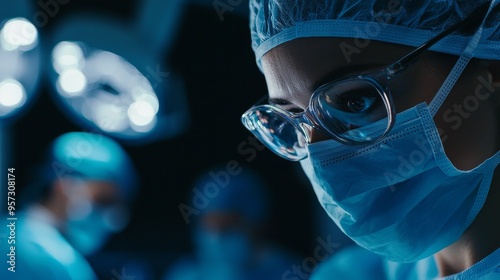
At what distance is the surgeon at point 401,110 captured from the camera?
1.29 meters

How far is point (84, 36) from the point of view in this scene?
427cm

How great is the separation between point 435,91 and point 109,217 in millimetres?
3423

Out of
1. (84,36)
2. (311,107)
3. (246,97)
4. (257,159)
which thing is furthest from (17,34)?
(311,107)

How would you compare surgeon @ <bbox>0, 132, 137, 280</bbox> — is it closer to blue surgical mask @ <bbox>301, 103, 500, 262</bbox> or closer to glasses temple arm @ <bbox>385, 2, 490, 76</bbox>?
blue surgical mask @ <bbox>301, 103, 500, 262</bbox>

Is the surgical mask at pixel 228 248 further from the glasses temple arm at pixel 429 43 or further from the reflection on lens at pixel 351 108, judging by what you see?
the glasses temple arm at pixel 429 43

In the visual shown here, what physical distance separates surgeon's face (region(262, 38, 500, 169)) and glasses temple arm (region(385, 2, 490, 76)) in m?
0.03

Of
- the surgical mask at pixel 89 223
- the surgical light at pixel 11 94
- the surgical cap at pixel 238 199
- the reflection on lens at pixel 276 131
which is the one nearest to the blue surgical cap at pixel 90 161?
the surgical mask at pixel 89 223

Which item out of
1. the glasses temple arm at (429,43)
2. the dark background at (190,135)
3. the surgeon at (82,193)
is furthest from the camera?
the dark background at (190,135)

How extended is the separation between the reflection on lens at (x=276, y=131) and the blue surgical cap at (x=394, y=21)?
0.31 metres

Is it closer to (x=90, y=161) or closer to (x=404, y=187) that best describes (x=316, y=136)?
(x=404, y=187)

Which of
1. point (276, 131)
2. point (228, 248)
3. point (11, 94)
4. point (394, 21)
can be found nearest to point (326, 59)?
point (394, 21)

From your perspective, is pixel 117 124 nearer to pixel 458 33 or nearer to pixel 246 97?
pixel 246 97

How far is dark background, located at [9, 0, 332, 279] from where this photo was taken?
4547 millimetres

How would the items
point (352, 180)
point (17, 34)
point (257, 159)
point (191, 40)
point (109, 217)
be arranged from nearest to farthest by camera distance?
point (352, 180) → point (17, 34) → point (109, 217) → point (191, 40) → point (257, 159)
